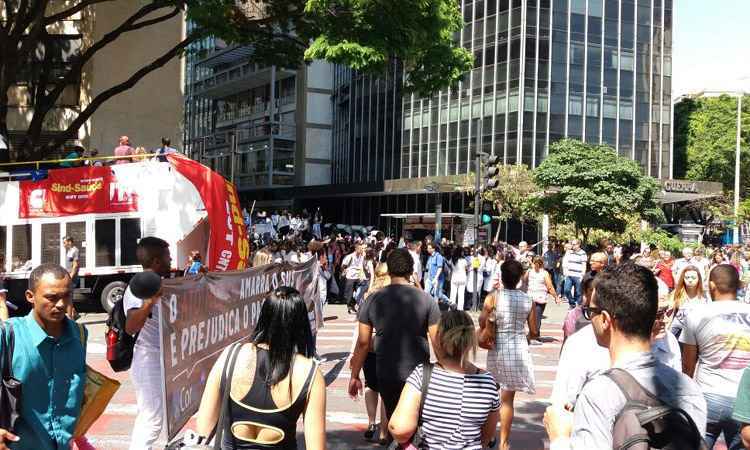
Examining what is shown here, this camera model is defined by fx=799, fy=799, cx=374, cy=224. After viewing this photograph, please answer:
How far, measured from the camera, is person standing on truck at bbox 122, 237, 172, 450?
5.23 m

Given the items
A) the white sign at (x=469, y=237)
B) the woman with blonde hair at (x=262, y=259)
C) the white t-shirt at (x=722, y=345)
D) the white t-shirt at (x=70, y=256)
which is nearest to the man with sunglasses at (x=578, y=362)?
the white t-shirt at (x=722, y=345)

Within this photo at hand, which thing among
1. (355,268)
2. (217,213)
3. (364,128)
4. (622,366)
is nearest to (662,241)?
(355,268)

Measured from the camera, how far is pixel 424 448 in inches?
159

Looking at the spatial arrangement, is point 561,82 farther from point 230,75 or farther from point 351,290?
point 230,75

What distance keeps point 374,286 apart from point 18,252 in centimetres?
1191

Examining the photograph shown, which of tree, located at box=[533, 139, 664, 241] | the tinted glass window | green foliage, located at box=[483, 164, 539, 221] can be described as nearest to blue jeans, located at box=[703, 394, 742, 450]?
the tinted glass window

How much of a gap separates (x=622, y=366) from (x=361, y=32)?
12.6 m

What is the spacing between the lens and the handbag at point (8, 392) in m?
3.67

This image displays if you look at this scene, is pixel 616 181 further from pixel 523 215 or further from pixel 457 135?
pixel 457 135

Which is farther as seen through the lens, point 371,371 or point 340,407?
point 340,407

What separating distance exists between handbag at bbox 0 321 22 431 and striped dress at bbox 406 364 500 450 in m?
1.87

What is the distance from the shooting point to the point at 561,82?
2050 inches

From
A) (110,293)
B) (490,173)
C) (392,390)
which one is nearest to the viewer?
(392,390)

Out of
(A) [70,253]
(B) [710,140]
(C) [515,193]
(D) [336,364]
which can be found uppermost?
(B) [710,140]
